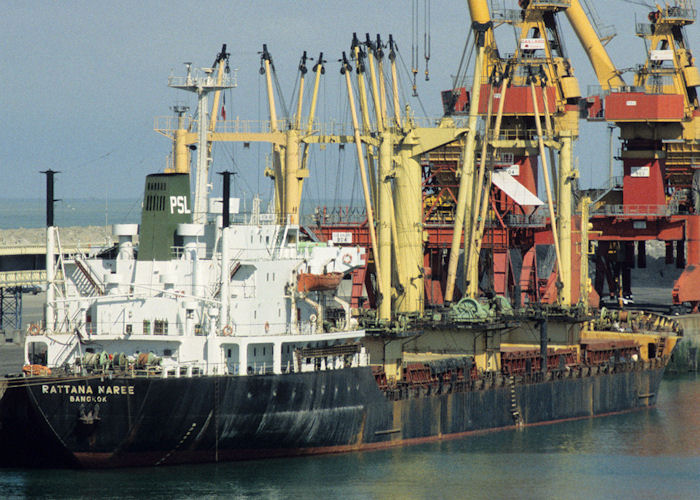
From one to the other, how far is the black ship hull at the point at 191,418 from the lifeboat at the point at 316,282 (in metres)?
3.17

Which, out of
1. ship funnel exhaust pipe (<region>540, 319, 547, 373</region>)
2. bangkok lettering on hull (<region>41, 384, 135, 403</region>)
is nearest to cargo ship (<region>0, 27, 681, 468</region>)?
bangkok lettering on hull (<region>41, 384, 135, 403</region>)

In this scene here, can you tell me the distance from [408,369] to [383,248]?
5.37 meters

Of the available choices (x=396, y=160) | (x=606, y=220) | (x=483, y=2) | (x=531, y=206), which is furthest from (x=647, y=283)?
(x=396, y=160)

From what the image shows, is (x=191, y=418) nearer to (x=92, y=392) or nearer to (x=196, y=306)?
(x=92, y=392)

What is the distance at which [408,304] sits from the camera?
224 feet

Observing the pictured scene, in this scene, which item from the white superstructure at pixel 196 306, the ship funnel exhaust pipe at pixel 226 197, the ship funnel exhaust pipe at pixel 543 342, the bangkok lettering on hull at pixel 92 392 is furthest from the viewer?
the ship funnel exhaust pipe at pixel 543 342

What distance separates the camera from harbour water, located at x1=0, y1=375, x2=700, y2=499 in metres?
A: 49.9

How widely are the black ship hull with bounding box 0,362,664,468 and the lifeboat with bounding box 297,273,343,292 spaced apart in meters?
3.17

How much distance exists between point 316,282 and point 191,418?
25.4 feet

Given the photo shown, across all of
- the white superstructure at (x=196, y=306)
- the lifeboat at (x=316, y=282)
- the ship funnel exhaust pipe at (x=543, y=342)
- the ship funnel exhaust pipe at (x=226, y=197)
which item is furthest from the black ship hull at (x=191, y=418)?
the ship funnel exhaust pipe at (x=543, y=342)

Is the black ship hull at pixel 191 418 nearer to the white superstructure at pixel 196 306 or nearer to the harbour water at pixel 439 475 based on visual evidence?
the harbour water at pixel 439 475

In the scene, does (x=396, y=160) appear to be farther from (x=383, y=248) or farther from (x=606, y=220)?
(x=606, y=220)

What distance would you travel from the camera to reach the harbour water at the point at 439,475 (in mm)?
49875

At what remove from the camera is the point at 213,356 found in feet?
168
